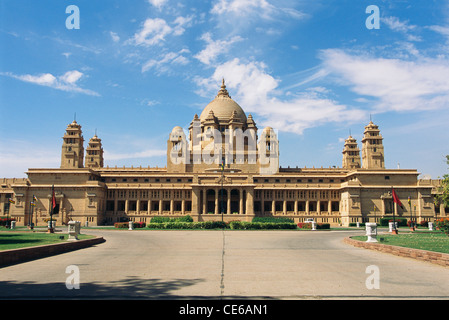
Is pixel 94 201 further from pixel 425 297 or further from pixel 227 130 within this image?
pixel 425 297

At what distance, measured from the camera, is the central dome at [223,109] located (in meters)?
98.2

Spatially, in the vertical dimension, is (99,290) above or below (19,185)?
below

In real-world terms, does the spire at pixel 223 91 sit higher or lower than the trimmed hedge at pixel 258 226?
higher

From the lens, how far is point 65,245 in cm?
2273

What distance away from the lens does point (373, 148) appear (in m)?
87.1

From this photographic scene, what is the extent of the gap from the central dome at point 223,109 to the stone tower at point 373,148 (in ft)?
101

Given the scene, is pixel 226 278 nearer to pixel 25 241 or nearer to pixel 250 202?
pixel 25 241

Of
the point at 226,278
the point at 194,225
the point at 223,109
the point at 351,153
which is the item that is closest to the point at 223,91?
the point at 223,109

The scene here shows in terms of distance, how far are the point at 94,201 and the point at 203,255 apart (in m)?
58.5

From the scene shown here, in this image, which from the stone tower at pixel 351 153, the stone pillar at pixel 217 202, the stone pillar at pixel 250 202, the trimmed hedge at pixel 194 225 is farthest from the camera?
the stone tower at pixel 351 153

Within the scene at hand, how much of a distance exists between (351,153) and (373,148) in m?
19.9

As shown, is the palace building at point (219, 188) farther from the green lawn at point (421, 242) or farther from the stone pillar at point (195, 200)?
the green lawn at point (421, 242)

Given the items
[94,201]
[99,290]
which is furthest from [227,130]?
[99,290]

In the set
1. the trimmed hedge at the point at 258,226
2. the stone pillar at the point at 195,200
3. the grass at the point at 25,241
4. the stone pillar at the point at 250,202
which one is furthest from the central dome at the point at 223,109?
the grass at the point at 25,241
